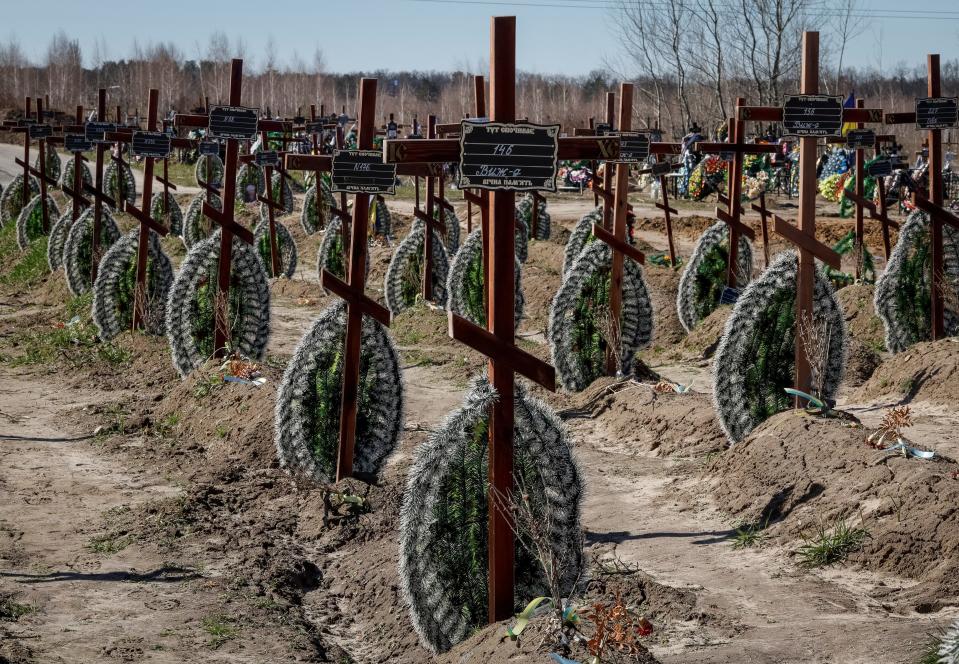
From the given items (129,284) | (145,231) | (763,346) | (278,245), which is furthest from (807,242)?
(278,245)

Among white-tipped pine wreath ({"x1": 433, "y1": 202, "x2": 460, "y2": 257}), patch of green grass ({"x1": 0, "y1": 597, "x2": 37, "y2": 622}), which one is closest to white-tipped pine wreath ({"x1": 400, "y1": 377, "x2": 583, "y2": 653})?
patch of green grass ({"x1": 0, "y1": 597, "x2": 37, "y2": 622})

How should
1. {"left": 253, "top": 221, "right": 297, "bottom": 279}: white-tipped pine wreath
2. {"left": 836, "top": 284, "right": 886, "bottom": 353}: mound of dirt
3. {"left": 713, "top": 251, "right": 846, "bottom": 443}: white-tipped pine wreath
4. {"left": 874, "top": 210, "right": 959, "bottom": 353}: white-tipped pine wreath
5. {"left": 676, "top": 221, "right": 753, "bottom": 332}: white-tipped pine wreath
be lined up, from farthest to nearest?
{"left": 253, "top": 221, "right": 297, "bottom": 279}: white-tipped pine wreath < {"left": 676, "top": 221, "right": 753, "bottom": 332}: white-tipped pine wreath < {"left": 836, "top": 284, "right": 886, "bottom": 353}: mound of dirt < {"left": 874, "top": 210, "right": 959, "bottom": 353}: white-tipped pine wreath < {"left": 713, "top": 251, "right": 846, "bottom": 443}: white-tipped pine wreath

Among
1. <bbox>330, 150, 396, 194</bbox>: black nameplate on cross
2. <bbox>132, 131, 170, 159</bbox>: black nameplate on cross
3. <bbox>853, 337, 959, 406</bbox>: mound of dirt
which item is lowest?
<bbox>853, 337, 959, 406</bbox>: mound of dirt

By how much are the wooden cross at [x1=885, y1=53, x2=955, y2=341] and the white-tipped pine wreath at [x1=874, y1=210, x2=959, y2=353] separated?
0.36ft

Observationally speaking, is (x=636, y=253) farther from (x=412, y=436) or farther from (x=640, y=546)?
(x=640, y=546)

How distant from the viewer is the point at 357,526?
711cm

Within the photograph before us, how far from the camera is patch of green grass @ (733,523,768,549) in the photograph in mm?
6582

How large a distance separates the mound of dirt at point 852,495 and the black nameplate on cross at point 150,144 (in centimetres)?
625

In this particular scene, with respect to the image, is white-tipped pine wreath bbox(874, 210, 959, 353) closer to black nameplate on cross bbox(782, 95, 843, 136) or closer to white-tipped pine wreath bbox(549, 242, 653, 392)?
white-tipped pine wreath bbox(549, 242, 653, 392)

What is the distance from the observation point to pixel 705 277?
1310 cm

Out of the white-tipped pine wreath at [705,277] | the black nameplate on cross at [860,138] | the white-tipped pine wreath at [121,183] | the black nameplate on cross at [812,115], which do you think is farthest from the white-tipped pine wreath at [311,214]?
the black nameplate on cross at [812,115]

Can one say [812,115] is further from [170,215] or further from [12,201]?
[12,201]

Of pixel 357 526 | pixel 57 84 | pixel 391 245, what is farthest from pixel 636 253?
pixel 57 84

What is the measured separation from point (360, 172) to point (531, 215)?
13706 mm
